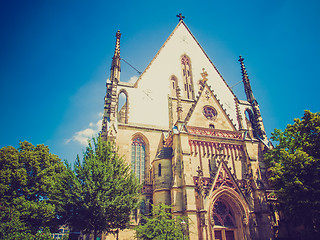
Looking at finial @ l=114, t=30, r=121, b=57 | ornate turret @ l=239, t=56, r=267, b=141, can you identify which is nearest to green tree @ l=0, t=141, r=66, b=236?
finial @ l=114, t=30, r=121, b=57

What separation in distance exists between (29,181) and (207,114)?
64.7 ft

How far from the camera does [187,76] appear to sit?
3038 centimetres

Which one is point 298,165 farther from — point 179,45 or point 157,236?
point 179,45

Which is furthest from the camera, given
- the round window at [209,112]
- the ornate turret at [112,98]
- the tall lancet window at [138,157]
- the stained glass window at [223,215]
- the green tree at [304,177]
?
the round window at [209,112]

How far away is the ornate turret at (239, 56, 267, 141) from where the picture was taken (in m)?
28.3

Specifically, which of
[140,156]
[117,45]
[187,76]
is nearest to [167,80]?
[187,76]

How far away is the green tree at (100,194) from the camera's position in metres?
14.3

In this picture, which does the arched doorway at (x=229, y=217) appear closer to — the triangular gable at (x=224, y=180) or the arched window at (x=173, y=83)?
the triangular gable at (x=224, y=180)

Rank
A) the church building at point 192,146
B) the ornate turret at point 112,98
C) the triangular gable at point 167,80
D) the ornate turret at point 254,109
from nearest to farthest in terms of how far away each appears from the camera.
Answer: the church building at point 192,146 < the ornate turret at point 112,98 < the triangular gable at point 167,80 < the ornate turret at point 254,109

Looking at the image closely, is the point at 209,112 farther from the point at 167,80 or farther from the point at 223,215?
the point at 223,215

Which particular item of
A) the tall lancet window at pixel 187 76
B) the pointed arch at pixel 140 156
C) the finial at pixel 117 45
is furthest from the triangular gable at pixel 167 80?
the finial at pixel 117 45

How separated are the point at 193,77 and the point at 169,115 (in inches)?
274

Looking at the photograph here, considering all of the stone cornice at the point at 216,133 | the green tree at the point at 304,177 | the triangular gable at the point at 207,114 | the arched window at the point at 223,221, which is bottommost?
the arched window at the point at 223,221

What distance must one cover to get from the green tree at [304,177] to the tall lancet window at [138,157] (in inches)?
478
